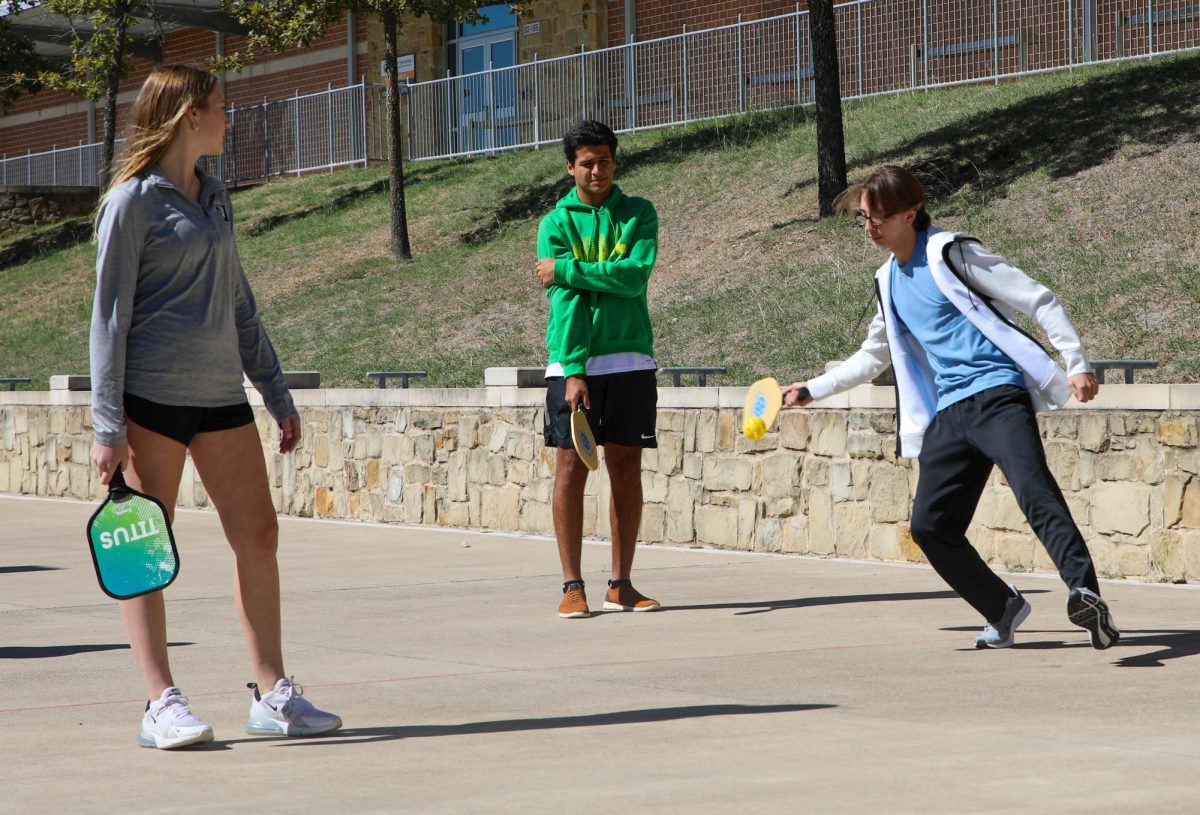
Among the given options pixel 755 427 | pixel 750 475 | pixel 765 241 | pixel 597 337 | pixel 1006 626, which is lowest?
pixel 1006 626

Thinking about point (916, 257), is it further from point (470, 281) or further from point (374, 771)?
point (470, 281)

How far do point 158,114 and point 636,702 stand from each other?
2.17 m

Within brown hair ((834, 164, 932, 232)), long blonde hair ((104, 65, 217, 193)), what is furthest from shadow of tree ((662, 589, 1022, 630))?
long blonde hair ((104, 65, 217, 193))

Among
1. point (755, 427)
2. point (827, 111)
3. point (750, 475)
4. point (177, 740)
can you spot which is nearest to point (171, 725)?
point (177, 740)

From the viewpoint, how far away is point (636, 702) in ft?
16.6

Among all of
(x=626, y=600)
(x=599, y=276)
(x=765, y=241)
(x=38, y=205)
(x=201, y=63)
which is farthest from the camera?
(x=201, y=63)

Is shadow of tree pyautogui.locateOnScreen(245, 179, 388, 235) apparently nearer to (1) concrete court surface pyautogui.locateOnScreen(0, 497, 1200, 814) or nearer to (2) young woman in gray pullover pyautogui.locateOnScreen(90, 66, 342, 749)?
(1) concrete court surface pyautogui.locateOnScreen(0, 497, 1200, 814)

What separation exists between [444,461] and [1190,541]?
5.88 meters

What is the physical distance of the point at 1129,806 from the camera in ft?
11.5

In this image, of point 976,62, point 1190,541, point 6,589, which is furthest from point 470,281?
point 1190,541

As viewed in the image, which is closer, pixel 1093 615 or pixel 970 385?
pixel 1093 615

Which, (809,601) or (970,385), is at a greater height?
(970,385)

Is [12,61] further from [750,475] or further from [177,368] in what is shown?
[177,368]

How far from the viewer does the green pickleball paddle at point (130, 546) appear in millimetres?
4344
